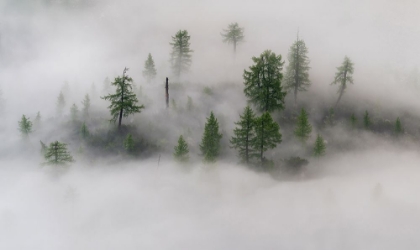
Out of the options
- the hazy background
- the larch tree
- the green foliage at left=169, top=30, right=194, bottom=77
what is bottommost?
the hazy background

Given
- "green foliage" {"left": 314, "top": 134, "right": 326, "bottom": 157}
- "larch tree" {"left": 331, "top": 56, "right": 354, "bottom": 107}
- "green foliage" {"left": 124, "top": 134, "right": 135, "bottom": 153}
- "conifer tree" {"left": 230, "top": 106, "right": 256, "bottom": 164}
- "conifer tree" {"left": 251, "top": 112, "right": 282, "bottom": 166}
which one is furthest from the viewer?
"larch tree" {"left": 331, "top": 56, "right": 354, "bottom": 107}

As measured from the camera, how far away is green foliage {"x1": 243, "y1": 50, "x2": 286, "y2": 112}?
155ft

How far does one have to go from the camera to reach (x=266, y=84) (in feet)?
156

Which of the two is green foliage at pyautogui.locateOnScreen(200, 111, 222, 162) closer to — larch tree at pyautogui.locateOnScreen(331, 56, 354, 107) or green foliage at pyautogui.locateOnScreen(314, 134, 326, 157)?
green foliage at pyautogui.locateOnScreen(314, 134, 326, 157)

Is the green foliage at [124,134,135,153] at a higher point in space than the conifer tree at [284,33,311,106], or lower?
lower

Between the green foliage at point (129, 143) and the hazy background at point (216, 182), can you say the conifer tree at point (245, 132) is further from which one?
the green foliage at point (129, 143)

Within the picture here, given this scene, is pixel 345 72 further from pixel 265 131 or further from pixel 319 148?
pixel 265 131

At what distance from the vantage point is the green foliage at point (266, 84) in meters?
47.1

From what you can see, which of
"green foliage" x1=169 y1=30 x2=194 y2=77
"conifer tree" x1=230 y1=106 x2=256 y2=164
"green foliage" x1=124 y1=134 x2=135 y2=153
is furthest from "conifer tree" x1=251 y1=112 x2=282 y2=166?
"green foliage" x1=169 y1=30 x2=194 y2=77

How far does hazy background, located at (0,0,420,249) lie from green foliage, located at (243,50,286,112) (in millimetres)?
5723

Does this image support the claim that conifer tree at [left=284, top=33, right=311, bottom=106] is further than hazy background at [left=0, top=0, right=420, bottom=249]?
Yes

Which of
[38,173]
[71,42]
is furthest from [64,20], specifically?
[38,173]

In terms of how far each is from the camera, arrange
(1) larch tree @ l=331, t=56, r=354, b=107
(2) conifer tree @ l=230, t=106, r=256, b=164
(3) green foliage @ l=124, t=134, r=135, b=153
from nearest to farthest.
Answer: (2) conifer tree @ l=230, t=106, r=256, b=164
(3) green foliage @ l=124, t=134, r=135, b=153
(1) larch tree @ l=331, t=56, r=354, b=107

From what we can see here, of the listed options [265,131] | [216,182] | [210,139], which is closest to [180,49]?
[210,139]
